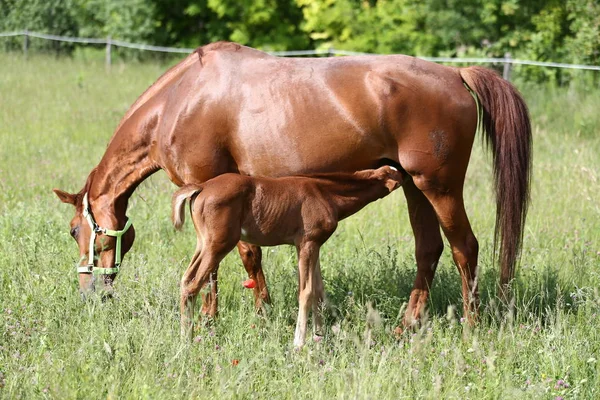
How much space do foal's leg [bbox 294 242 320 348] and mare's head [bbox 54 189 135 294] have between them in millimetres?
1413

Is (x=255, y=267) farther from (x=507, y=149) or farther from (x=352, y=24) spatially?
(x=352, y=24)

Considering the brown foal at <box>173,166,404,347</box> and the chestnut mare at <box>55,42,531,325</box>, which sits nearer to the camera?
the brown foal at <box>173,166,404,347</box>

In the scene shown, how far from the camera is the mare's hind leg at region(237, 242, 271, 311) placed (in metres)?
5.64

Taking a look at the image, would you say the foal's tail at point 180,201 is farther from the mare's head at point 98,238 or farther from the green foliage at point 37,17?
the green foliage at point 37,17

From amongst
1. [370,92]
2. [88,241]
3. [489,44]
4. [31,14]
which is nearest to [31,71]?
[31,14]

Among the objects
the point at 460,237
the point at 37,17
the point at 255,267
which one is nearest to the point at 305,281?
the point at 255,267

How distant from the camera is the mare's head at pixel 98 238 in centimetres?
552

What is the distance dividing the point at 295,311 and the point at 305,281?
44 cm

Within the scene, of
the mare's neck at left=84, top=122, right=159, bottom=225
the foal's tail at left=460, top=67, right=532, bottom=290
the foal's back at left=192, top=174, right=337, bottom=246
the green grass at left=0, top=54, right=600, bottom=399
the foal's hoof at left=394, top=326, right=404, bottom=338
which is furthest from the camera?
the mare's neck at left=84, top=122, right=159, bottom=225

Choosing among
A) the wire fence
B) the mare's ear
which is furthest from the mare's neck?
the wire fence

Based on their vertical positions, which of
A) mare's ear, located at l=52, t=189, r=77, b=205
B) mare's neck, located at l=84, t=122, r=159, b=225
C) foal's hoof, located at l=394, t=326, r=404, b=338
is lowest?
foal's hoof, located at l=394, t=326, r=404, b=338

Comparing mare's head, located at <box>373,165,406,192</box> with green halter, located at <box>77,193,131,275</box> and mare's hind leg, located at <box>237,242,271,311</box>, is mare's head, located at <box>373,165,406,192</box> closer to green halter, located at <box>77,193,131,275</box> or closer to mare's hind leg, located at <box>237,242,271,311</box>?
mare's hind leg, located at <box>237,242,271,311</box>

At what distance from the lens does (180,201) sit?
184 inches

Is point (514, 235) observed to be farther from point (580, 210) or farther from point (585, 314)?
point (580, 210)
